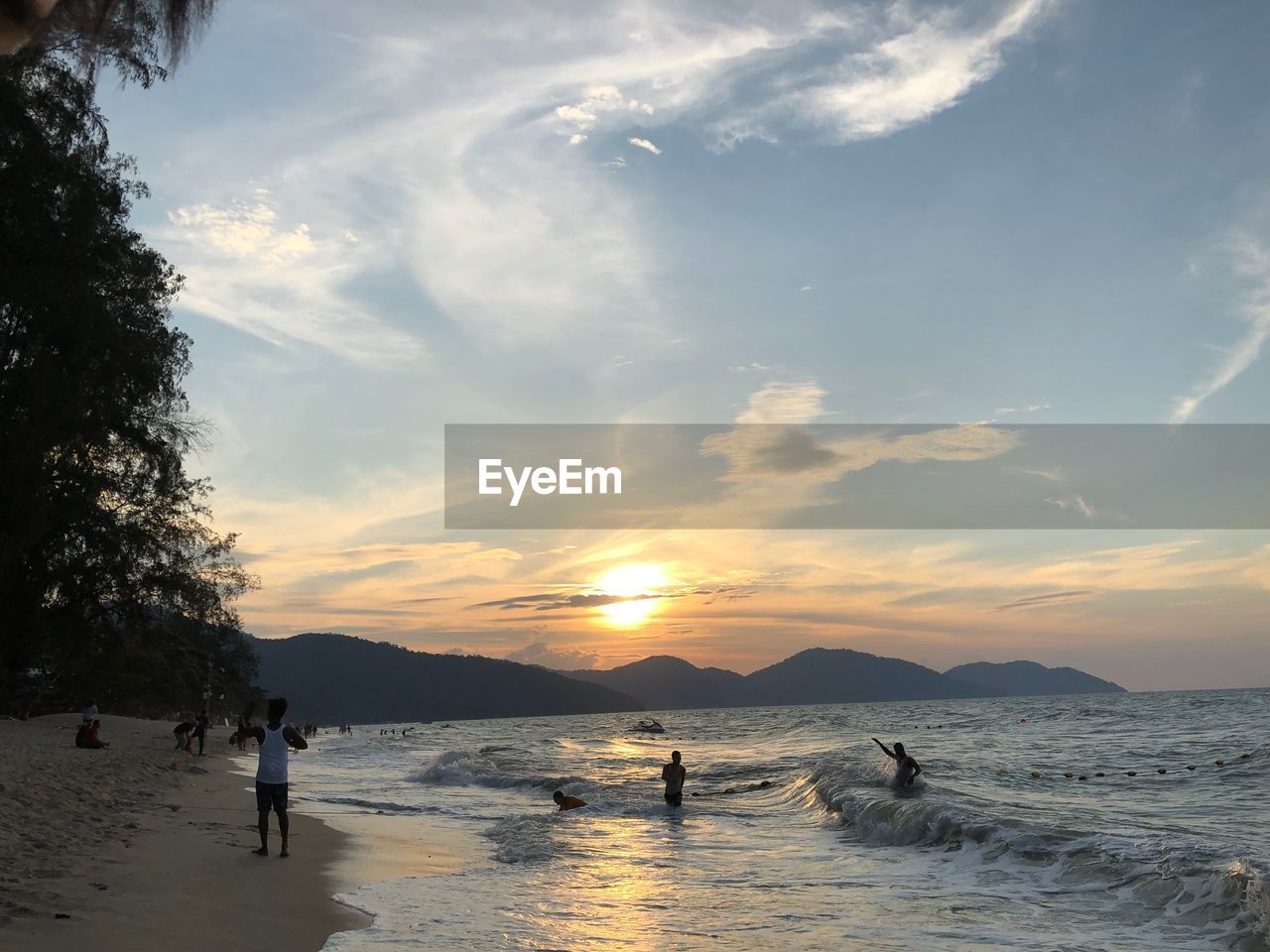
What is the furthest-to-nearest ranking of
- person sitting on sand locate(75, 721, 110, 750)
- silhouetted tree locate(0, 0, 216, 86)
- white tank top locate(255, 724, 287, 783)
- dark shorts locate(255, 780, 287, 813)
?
person sitting on sand locate(75, 721, 110, 750) < dark shorts locate(255, 780, 287, 813) < white tank top locate(255, 724, 287, 783) < silhouetted tree locate(0, 0, 216, 86)

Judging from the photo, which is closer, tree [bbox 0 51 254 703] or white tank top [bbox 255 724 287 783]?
white tank top [bbox 255 724 287 783]

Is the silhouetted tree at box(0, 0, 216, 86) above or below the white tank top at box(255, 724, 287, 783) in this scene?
above

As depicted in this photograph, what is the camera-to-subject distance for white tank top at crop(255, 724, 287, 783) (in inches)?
435

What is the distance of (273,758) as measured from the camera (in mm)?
11047

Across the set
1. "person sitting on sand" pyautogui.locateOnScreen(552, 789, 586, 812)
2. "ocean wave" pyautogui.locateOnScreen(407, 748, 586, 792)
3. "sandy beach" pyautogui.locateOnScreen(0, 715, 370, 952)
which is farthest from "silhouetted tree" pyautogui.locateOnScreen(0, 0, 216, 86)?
"ocean wave" pyautogui.locateOnScreen(407, 748, 586, 792)

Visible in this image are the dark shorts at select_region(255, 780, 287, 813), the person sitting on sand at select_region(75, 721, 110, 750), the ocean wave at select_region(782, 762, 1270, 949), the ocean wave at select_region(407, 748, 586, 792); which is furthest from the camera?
the ocean wave at select_region(407, 748, 586, 792)

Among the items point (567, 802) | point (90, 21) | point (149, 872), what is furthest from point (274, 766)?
point (567, 802)

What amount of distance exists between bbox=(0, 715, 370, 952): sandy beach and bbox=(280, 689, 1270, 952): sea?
69 cm

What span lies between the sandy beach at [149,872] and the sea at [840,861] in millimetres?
689

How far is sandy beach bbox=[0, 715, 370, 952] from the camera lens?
278 inches

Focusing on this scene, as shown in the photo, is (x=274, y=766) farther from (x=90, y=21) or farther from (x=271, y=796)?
(x=90, y=21)

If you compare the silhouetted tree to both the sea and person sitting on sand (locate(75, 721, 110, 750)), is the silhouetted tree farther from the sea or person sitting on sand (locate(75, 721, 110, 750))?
person sitting on sand (locate(75, 721, 110, 750))

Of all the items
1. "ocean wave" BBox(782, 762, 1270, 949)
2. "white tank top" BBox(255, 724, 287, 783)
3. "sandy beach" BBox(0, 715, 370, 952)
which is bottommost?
"ocean wave" BBox(782, 762, 1270, 949)

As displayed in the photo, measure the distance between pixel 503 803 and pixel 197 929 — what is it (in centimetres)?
1741
